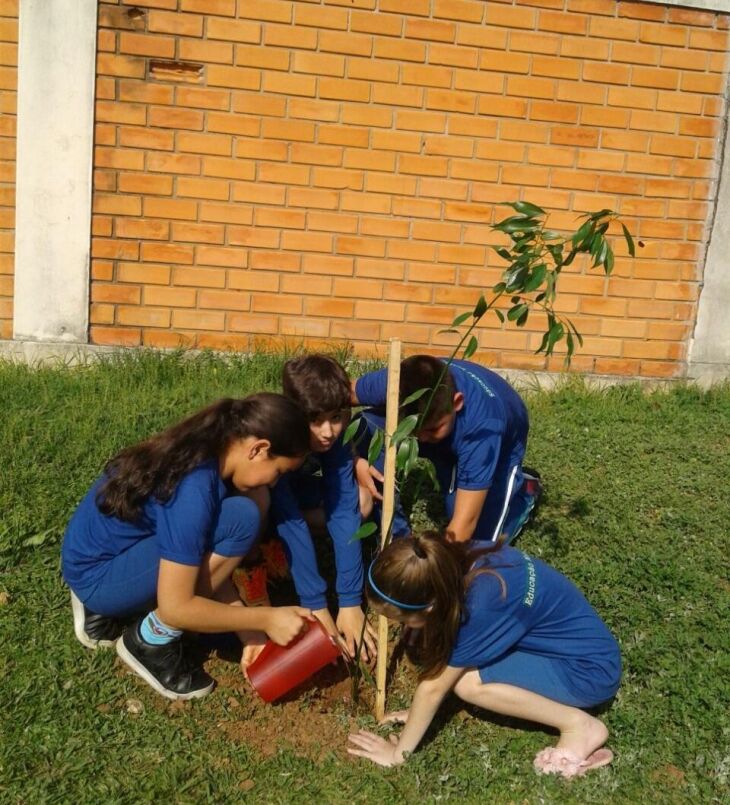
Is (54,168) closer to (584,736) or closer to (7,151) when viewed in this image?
(7,151)

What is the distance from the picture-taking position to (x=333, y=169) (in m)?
4.91

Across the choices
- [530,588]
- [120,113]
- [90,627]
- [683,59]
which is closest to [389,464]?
[530,588]

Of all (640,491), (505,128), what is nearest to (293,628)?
(640,491)

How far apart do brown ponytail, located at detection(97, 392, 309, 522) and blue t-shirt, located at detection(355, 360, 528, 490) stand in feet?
2.31

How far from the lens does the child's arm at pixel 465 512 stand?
3.22m

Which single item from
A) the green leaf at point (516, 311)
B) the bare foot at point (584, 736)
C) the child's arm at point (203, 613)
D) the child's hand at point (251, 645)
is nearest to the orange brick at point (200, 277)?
the child's hand at point (251, 645)

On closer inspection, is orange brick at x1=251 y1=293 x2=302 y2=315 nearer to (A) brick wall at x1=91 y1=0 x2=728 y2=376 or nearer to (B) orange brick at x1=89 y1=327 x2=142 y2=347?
(A) brick wall at x1=91 y1=0 x2=728 y2=376

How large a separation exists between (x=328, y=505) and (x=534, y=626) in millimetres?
919

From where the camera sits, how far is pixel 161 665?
119 inches

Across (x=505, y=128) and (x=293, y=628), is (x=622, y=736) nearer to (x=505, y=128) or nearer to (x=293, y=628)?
(x=293, y=628)

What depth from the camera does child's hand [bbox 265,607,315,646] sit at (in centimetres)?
294

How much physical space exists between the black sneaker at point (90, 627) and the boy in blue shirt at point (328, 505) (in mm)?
683

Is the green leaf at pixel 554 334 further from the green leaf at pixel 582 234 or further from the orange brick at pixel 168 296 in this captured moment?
the orange brick at pixel 168 296

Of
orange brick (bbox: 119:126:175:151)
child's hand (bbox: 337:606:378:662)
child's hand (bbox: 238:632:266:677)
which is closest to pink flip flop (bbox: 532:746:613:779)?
child's hand (bbox: 337:606:378:662)
